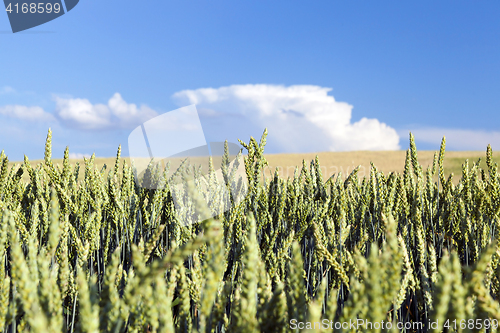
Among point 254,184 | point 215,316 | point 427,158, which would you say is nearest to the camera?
point 215,316

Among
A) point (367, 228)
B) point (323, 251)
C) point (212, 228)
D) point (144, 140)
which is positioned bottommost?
point (367, 228)

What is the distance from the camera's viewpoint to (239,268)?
1444 millimetres

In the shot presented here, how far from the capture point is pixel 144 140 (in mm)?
1672

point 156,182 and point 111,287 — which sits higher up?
point 156,182

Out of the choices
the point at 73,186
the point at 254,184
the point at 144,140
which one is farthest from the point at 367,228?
the point at 73,186

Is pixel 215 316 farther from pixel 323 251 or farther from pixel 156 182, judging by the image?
pixel 156 182

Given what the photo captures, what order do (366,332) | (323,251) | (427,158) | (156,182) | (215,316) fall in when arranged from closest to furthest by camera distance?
(366,332) → (215,316) → (323,251) → (156,182) → (427,158)

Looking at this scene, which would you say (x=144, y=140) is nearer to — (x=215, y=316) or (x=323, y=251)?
(x=323, y=251)

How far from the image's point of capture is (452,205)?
1.85 m

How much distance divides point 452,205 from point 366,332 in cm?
166

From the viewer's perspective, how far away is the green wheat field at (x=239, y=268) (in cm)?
48

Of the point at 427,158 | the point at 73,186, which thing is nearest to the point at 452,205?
the point at 73,186

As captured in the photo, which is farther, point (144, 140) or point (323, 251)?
point (144, 140)

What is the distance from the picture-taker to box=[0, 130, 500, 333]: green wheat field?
48cm
